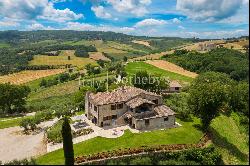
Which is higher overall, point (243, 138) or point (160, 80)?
point (160, 80)

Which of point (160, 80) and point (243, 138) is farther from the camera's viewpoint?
point (160, 80)

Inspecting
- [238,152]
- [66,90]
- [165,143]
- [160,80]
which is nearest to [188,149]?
[165,143]

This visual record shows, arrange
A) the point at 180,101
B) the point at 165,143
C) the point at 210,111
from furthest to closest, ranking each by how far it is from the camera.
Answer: the point at 180,101
the point at 210,111
the point at 165,143

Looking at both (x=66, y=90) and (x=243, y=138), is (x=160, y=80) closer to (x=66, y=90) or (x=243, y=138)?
(x=243, y=138)

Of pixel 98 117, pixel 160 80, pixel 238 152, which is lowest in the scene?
pixel 238 152

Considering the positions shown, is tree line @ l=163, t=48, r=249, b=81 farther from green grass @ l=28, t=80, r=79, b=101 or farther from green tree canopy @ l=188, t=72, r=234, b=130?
green tree canopy @ l=188, t=72, r=234, b=130

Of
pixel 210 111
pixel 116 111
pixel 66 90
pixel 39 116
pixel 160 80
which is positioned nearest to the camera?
pixel 210 111

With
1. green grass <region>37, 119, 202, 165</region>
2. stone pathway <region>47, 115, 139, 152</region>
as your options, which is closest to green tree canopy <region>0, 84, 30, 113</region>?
stone pathway <region>47, 115, 139, 152</region>
